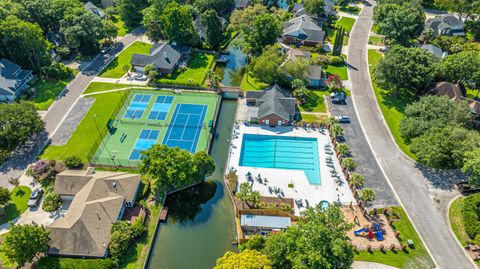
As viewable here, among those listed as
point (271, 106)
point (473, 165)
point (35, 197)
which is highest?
point (473, 165)

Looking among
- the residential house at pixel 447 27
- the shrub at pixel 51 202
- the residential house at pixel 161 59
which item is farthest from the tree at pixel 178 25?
the residential house at pixel 447 27

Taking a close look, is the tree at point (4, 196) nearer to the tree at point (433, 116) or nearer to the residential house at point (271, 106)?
the residential house at point (271, 106)

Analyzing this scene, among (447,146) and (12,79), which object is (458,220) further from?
(12,79)

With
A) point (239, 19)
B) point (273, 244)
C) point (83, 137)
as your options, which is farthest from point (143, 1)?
point (273, 244)

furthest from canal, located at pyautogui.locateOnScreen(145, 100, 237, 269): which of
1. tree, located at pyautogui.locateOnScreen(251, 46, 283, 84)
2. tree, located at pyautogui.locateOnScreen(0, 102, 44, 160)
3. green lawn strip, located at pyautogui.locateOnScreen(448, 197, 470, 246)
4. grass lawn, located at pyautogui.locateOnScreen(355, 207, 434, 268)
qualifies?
green lawn strip, located at pyautogui.locateOnScreen(448, 197, 470, 246)

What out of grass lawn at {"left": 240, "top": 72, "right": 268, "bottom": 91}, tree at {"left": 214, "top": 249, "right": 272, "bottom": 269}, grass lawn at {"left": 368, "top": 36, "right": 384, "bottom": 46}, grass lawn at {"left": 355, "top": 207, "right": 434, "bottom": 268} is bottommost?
grass lawn at {"left": 355, "top": 207, "right": 434, "bottom": 268}

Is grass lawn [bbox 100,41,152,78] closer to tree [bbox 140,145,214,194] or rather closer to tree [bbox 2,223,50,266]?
tree [bbox 140,145,214,194]

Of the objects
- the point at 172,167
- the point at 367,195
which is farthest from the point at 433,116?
the point at 172,167
